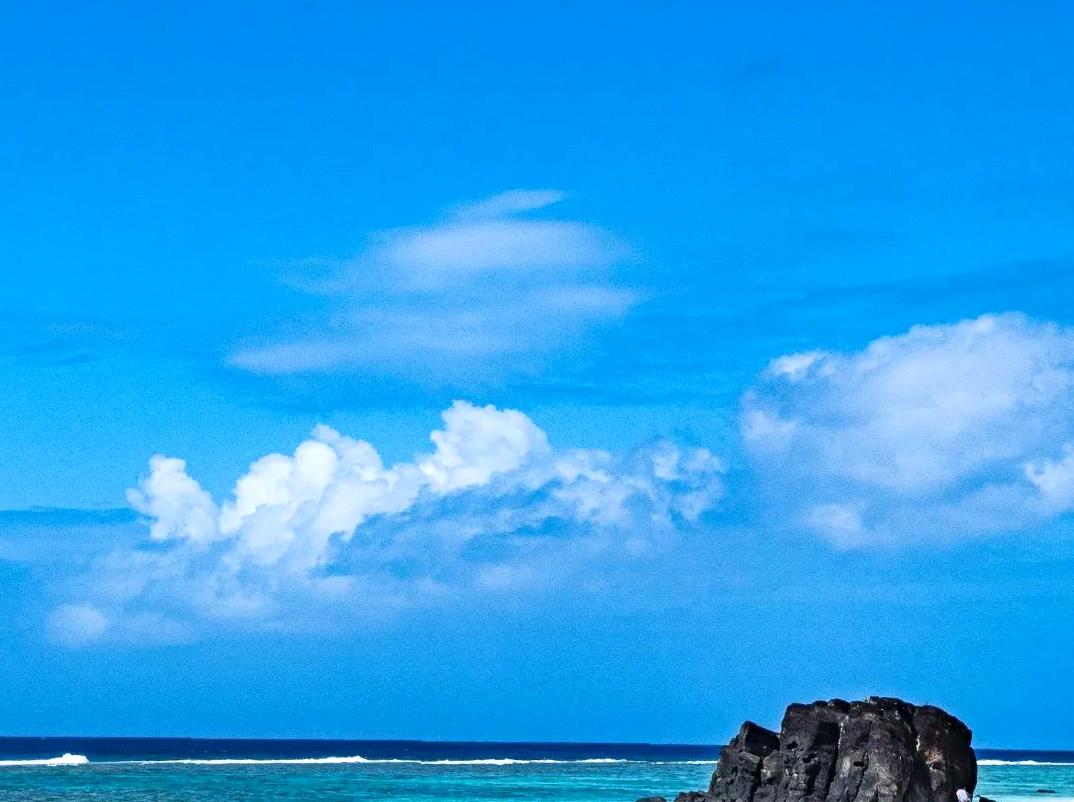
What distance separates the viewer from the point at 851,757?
43125 mm

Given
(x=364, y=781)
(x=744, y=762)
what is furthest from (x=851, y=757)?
(x=364, y=781)

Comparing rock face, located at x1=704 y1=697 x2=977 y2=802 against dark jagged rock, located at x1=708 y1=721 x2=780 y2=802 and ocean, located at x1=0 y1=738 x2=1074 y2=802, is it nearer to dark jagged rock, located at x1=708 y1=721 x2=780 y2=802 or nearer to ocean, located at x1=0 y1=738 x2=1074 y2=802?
dark jagged rock, located at x1=708 y1=721 x2=780 y2=802

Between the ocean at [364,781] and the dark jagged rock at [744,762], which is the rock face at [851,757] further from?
the ocean at [364,781]

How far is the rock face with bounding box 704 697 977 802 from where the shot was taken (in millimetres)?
42312

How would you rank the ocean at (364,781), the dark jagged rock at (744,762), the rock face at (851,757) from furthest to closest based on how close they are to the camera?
the ocean at (364,781) < the dark jagged rock at (744,762) < the rock face at (851,757)

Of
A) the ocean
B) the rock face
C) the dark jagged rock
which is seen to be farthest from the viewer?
the ocean

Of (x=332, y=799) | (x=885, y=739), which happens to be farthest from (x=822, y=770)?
(x=332, y=799)

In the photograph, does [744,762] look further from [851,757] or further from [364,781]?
[364,781]

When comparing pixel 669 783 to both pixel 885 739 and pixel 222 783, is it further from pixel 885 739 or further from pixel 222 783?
pixel 885 739

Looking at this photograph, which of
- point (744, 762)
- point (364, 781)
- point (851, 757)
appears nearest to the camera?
point (851, 757)

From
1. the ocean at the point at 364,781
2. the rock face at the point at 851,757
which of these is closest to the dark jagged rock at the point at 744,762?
the rock face at the point at 851,757

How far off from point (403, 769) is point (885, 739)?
79.6 m

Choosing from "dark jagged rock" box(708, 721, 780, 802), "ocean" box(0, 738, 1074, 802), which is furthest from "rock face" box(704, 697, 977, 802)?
"ocean" box(0, 738, 1074, 802)

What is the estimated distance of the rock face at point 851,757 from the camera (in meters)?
42.3
